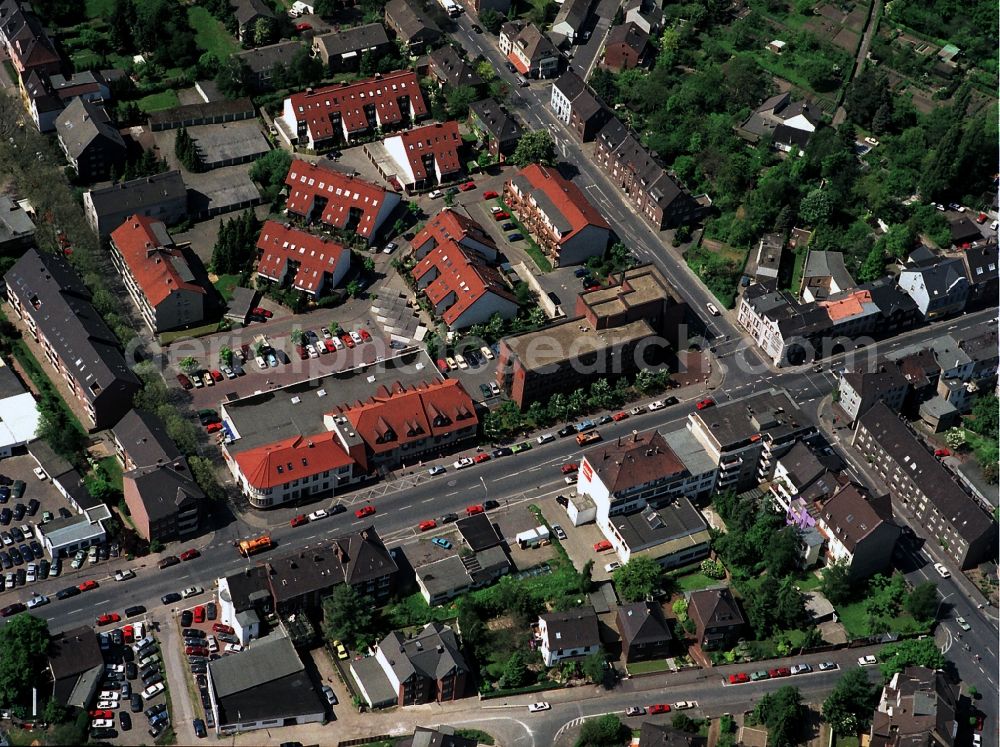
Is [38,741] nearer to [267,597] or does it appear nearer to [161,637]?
[161,637]

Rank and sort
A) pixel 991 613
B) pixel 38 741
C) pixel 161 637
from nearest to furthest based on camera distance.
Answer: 1. pixel 38 741
2. pixel 161 637
3. pixel 991 613

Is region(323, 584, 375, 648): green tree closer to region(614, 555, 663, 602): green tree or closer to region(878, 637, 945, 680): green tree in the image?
region(614, 555, 663, 602): green tree

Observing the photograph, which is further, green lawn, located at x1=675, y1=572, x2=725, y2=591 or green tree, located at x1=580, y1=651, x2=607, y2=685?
green lawn, located at x1=675, y1=572, x2=725, y2=591

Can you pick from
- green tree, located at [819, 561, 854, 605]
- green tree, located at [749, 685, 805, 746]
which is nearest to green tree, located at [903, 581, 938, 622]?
green tree, located at [819, 561, 854, 605]

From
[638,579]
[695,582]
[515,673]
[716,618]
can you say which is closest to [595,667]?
[515,673]

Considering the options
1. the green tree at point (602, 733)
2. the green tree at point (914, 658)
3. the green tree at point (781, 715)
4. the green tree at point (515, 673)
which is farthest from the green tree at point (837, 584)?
the green tree at point (515, 673)

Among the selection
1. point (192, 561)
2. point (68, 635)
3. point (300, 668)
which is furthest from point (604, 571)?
point (68, 635)

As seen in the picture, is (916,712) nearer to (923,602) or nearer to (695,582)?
(923,602)
